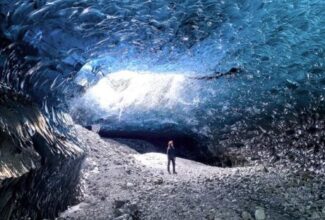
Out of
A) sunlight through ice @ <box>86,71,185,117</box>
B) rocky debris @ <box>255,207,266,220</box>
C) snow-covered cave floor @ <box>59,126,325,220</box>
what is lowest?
sunlight through ice @ <box>86,71,185,117</box>

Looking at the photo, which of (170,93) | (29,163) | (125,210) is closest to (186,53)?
(125,210)

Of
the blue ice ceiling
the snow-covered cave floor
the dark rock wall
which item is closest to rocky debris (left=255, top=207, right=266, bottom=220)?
the snow-covered cave floor

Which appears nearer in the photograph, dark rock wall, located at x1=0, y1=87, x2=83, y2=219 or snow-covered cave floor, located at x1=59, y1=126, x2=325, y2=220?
dark rock wall, located at x1=0, y1=87, x2=83, y2=219

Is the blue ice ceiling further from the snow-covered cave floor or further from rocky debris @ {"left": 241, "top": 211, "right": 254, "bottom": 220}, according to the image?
rocky debris @ {"left": 241, "top": 211, "right": 254, "bottom": 220}

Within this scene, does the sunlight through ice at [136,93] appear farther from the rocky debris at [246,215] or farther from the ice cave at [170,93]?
the rocky debris at [246,215]

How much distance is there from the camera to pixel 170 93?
53.2ft

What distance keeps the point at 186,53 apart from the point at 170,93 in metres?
6.33

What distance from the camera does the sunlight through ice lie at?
15.3 metres

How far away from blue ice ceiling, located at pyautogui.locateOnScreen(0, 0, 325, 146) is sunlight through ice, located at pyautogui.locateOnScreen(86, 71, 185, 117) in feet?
0.22

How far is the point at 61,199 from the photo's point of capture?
20.1ft

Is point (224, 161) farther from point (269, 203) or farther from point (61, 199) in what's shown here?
point (61, 199)

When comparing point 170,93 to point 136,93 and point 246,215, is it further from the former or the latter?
point 246,215

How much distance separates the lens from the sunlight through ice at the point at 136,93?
15.3 meters

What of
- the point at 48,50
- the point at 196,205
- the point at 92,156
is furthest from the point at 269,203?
the point at 92,156
